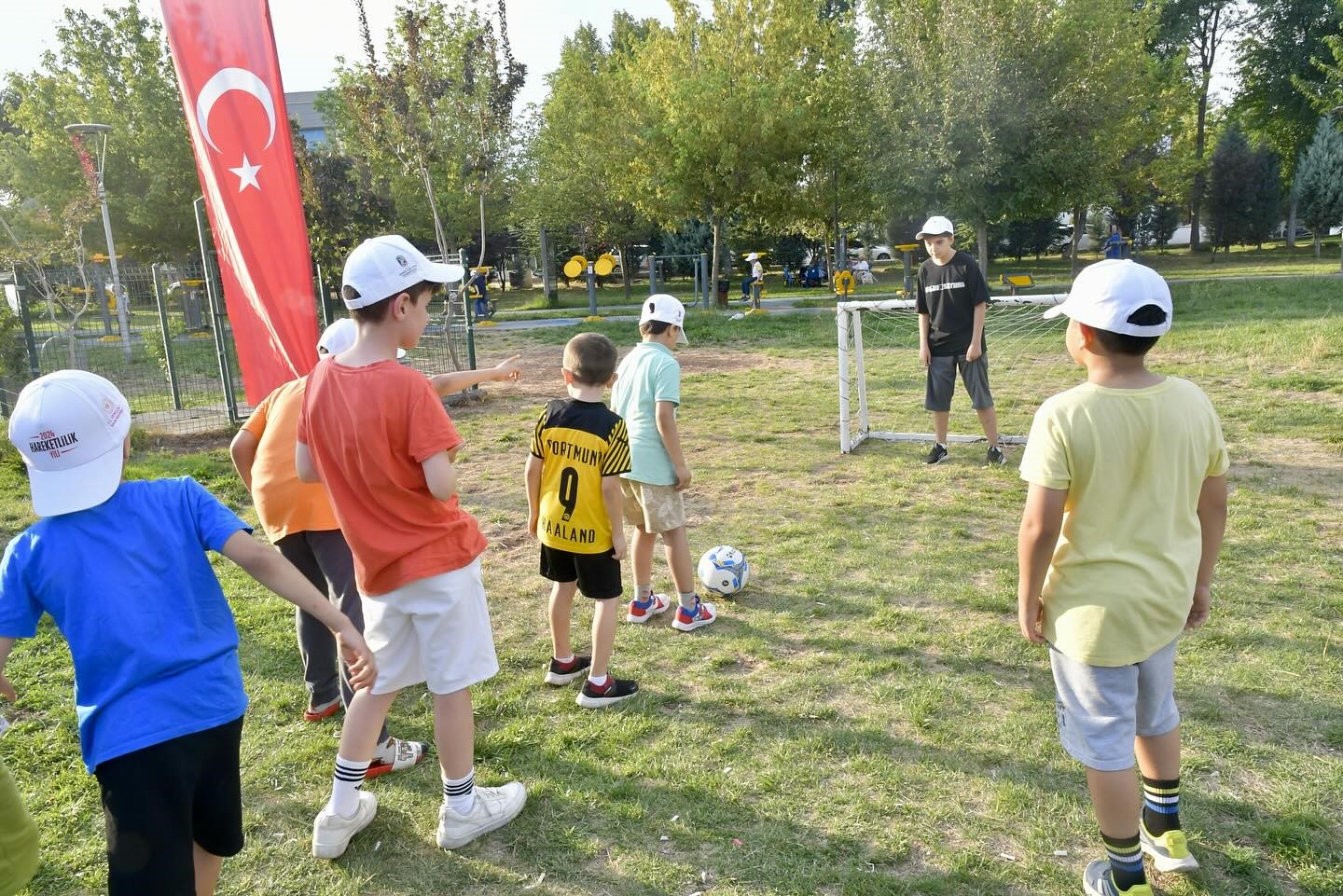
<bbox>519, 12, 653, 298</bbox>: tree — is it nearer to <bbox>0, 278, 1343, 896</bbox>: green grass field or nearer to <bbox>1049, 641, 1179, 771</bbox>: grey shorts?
<bbox>0, 278, 1343, 896</bbox>: green grass field

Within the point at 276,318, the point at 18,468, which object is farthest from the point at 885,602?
the point at 18,468

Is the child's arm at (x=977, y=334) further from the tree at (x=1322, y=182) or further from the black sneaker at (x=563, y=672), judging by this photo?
the tree at (x=1322, y=182)

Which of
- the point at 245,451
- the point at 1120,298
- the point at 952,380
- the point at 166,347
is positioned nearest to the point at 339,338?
the point at 245,451

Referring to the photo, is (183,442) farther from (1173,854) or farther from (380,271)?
(1173,854)

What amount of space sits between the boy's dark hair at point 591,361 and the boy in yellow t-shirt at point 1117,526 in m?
1.71

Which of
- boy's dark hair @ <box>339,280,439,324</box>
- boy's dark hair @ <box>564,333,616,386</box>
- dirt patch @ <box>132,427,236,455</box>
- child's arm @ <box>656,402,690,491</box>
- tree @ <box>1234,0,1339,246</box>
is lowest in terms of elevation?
dirt patch @ <box>132,427,236,455</box>

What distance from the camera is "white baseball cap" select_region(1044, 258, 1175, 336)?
2.26 meters

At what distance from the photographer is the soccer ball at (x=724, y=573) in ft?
16.1

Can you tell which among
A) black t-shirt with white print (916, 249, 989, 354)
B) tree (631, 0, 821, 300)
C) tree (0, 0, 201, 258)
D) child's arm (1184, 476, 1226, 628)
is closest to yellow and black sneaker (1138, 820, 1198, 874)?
child's arm (1184, 476, 1226, 628)

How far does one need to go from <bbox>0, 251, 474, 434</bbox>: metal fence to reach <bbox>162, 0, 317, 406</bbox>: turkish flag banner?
540 mm

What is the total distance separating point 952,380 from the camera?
24.3ft

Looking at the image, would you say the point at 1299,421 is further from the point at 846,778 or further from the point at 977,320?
the point at 846,778

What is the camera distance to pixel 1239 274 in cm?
2506

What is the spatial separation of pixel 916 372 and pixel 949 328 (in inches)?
183
